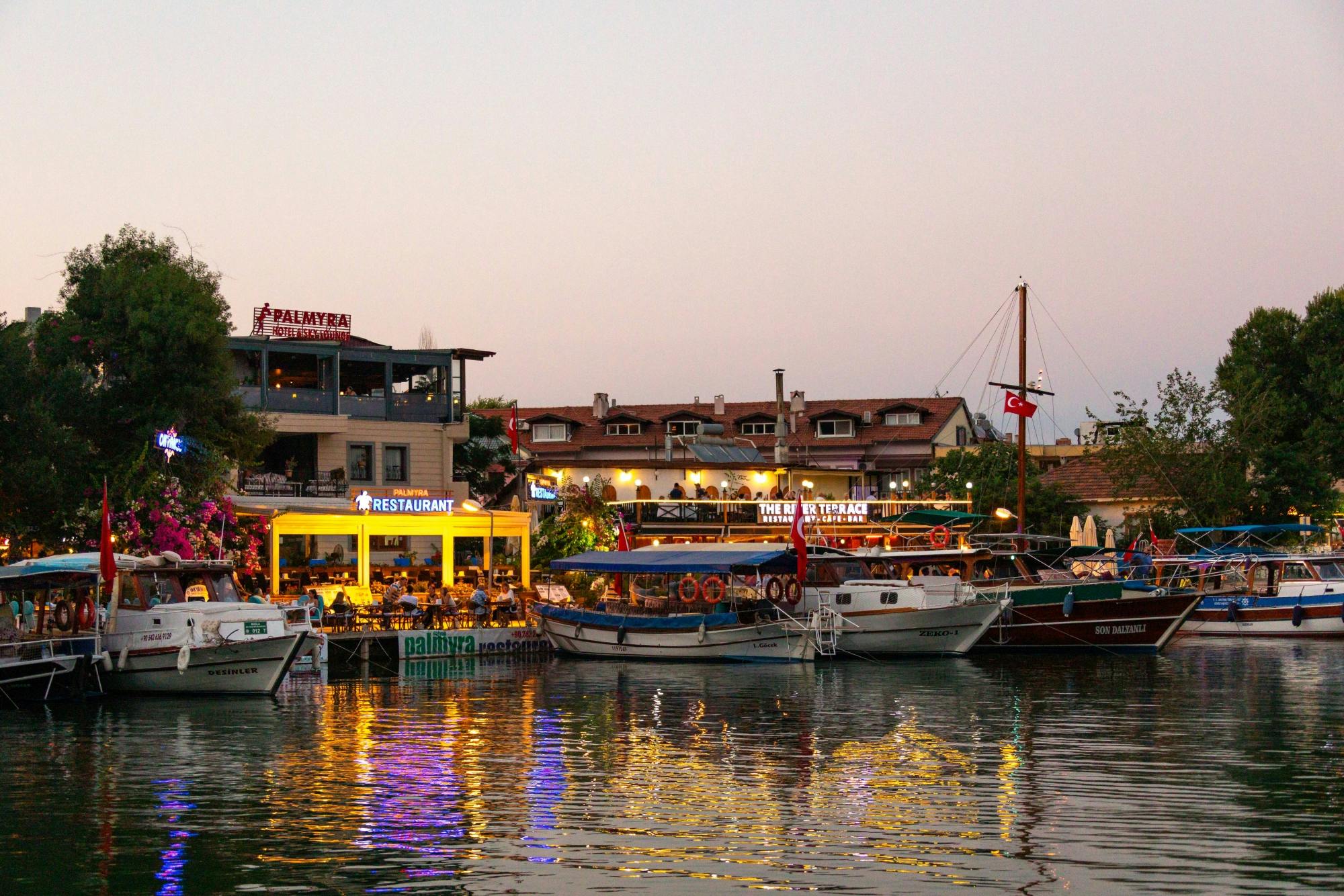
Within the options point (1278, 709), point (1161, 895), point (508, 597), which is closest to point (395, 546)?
point (508, 597)

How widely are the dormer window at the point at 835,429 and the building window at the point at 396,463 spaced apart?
39751mm

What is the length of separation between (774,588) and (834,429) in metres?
51.2

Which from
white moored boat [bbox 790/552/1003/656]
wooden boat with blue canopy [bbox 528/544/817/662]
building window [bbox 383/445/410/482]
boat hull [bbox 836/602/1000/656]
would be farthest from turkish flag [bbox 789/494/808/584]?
building window [bbox 383/445/410/482]

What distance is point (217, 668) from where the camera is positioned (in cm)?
3222

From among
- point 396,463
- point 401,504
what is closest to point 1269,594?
point 401,504

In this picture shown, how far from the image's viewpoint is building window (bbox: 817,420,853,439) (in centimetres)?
9275

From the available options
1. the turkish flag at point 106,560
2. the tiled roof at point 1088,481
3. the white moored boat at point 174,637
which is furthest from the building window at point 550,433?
the turkish flag at point 106,560

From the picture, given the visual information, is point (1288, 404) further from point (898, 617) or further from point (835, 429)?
point (898, 617)

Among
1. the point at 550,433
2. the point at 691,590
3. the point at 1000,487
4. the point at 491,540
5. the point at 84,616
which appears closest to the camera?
the point at 84,616

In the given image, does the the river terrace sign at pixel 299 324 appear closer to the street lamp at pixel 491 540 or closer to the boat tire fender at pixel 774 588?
the street lamp at pixel 491 540

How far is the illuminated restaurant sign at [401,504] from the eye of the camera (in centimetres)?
4485

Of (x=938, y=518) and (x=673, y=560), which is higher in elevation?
(x=938, y=518)

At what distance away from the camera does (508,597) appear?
45969 millimetres

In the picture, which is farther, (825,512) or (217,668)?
(825,512)
